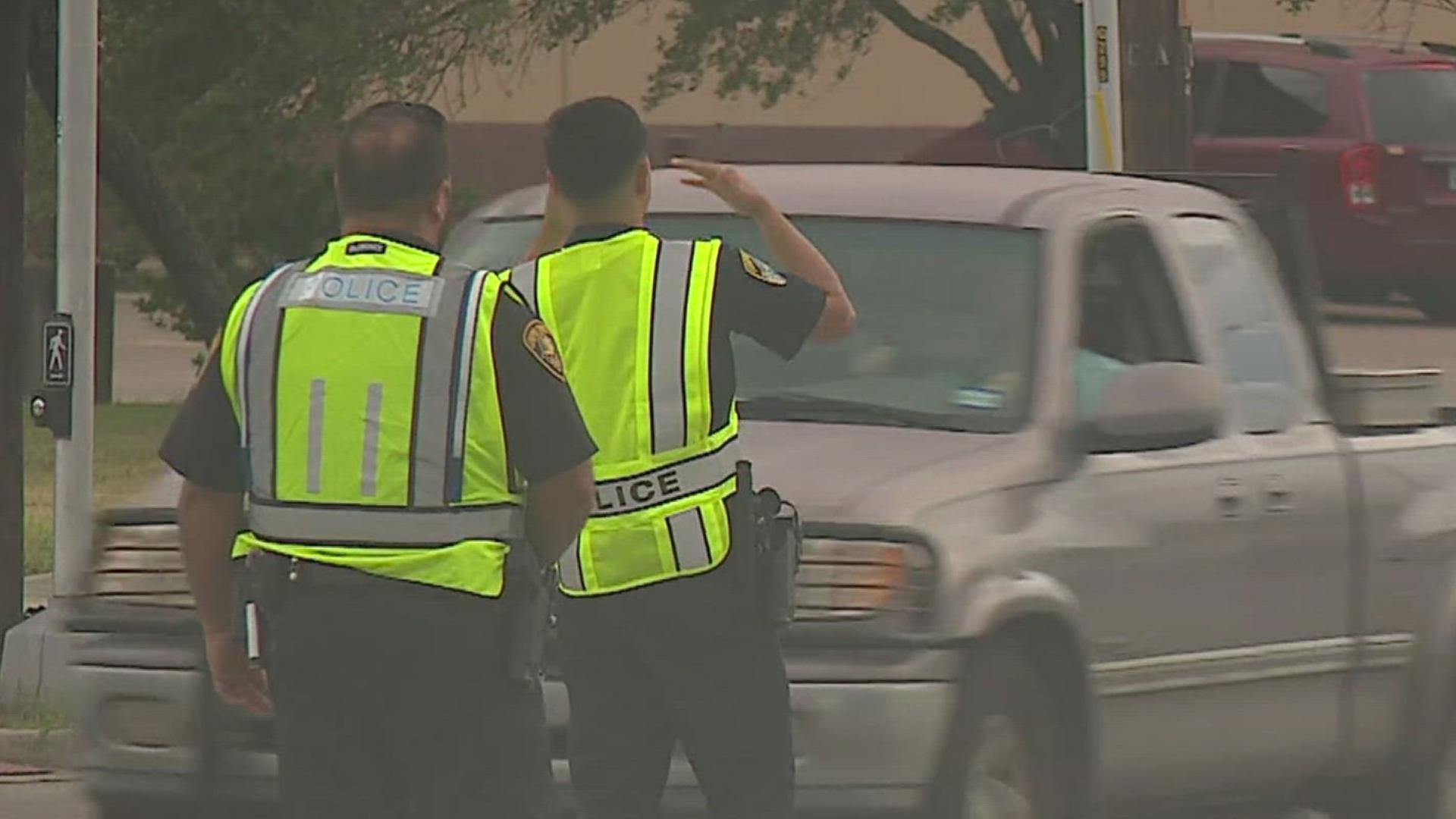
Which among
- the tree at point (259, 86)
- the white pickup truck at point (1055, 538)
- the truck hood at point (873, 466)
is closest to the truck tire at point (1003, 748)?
the white pickup truck at point (1055, 538)

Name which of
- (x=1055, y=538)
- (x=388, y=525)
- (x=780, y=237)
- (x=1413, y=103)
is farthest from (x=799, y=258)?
(x=1413, y=103)

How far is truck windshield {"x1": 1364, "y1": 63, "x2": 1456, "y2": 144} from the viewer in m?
21.9

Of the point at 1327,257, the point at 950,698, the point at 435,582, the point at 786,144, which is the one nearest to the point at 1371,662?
the point at 950,698

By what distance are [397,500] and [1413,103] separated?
17.9 metres

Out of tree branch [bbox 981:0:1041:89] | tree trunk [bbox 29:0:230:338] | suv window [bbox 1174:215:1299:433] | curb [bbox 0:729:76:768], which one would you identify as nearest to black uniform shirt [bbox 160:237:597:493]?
suv window [bbox 1174:215:1299:433]

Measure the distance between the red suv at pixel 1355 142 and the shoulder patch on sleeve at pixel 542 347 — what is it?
16508 millimetres

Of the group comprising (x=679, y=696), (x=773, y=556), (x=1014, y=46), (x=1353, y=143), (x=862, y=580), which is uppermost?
(x=1014, y=46)

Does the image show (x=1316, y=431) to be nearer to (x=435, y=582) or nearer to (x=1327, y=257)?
(x=435, y=582)

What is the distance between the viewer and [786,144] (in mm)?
33719

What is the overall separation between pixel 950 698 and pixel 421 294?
1.93 metres

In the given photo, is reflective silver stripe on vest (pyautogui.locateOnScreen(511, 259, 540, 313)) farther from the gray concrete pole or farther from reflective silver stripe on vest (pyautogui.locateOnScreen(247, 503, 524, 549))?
the gray concrete pole

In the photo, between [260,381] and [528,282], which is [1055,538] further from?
[260,381]

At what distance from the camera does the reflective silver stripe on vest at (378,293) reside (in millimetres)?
5070

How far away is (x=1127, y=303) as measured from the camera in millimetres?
7891
